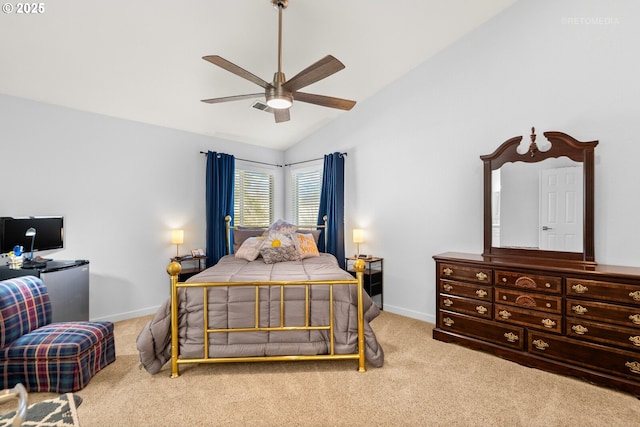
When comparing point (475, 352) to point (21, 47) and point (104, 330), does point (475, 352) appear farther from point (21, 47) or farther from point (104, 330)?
point (21, 47)

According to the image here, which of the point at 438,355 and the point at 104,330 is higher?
the point at 104,330

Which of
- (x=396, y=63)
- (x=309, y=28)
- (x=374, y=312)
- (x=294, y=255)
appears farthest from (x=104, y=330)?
(x=396, y=63)

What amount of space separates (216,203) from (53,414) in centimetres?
299

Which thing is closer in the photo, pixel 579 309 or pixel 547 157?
pixel 579 309

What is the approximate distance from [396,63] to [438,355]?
3198 millimetres

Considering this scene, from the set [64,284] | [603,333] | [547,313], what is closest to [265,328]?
[64,284]

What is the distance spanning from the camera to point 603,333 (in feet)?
7.60

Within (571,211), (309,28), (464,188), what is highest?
(309,28)

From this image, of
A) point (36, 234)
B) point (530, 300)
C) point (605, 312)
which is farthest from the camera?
point (36, 234)

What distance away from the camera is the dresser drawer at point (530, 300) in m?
2.53

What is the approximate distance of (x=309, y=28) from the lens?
2889mm

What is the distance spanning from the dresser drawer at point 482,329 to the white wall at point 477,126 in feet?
1.93

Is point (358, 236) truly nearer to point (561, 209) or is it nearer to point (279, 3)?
point (561, 209)

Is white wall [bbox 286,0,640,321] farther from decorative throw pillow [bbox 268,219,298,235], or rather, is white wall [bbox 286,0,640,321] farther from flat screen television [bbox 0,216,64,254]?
flat screen television [bbox 0,216,64,254]
